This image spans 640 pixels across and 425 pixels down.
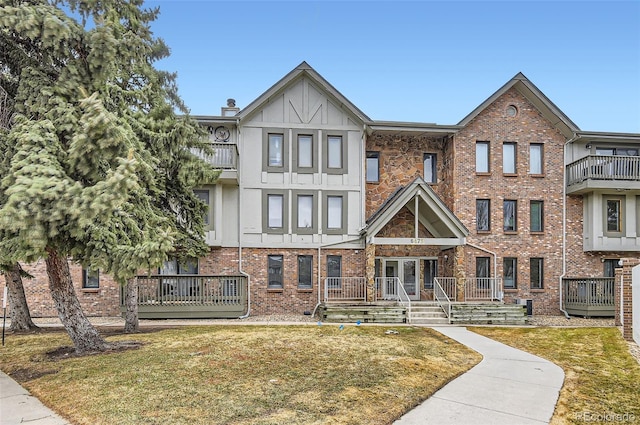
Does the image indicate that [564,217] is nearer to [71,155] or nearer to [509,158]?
[509,158]

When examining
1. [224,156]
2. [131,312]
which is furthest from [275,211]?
[131,312]

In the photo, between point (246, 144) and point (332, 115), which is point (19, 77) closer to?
point (246, 144)

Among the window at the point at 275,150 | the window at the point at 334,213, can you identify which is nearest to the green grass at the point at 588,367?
the window at the point at 334,213

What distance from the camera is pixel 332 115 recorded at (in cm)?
1880

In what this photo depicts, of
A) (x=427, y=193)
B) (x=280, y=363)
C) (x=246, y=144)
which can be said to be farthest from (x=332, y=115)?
(x=280, y=363)

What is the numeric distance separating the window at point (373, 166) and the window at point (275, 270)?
213 inches

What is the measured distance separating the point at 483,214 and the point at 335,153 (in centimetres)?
717

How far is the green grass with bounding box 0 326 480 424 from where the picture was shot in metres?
5.82

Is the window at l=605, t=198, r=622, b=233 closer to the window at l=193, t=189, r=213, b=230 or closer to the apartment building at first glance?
the apartment building

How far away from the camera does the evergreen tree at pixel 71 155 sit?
652 centimetres

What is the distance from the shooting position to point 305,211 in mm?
18656

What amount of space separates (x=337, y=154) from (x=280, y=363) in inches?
465

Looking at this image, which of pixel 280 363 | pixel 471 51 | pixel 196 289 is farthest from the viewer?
pixel 471 51

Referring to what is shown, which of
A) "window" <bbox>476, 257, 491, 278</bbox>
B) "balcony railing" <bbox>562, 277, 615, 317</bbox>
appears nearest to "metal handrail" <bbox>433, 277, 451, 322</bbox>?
"window" <bbox>476, 257, 491, 278</bbox>
